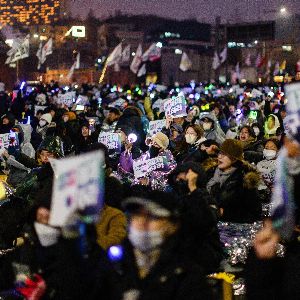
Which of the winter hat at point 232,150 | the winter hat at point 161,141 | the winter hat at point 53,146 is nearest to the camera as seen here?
the winter hat at point 232,150

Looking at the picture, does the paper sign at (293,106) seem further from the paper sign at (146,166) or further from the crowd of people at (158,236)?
the paper sign at (146,166)

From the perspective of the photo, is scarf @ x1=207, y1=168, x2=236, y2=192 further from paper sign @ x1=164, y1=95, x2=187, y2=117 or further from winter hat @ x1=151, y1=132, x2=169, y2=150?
paper sign @ x1=164, y1=95, x2=187, y2=117

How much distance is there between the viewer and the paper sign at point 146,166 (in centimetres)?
821

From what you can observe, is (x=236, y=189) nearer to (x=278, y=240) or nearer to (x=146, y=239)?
(x=278, y=240)

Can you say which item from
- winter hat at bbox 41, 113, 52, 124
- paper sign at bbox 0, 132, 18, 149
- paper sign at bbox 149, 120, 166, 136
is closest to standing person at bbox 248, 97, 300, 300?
paper sign at bbox 149, 120, 166, 136

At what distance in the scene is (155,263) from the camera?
343 centimetres

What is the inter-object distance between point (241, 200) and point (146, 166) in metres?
2.18

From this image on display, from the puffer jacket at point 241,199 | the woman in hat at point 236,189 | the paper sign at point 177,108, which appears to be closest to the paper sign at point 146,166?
the woman in hat at point 236,189

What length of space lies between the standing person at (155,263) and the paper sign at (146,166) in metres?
4.61

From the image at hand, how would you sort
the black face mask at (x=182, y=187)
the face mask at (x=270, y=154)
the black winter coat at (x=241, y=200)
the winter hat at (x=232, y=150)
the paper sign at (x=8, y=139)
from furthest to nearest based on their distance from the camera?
the paper sign at (x=8, y=139) → the face mask at (x=270, y=154) → the winter hat at (x=232, y=150) → the black winter coat at (x=241, y=200) → the black face mask at (x=182, y=187)

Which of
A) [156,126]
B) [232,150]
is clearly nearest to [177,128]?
[156,126]

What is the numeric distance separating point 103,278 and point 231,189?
9.28 ft

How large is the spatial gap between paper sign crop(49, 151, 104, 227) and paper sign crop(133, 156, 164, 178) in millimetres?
4392

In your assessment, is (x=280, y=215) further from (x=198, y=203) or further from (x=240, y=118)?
(x=240, y=118)
